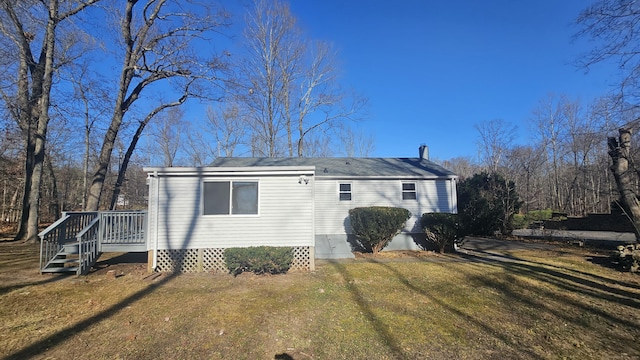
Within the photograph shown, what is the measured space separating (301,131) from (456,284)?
19.2 meters

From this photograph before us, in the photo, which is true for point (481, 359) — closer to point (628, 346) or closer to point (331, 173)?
point (628, 346)

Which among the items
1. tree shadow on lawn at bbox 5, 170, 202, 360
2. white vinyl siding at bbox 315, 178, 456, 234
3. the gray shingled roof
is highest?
the gray shingled roof

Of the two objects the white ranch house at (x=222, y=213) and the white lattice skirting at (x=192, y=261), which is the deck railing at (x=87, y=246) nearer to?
the white ranch house at (x=222, y=213)

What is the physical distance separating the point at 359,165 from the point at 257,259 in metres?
8.06

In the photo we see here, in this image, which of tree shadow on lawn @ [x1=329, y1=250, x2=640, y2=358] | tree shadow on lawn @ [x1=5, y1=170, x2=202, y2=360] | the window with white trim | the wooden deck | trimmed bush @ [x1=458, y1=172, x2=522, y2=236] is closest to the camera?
tree shadow on lawn @ [x1=5, y1=170, x2=202, y2=360]

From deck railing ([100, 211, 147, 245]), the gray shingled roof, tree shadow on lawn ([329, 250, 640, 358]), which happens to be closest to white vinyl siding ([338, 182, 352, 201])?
the gray shingled roof

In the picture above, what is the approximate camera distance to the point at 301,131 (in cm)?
2481

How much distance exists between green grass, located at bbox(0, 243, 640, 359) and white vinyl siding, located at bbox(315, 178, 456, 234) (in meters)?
4.28

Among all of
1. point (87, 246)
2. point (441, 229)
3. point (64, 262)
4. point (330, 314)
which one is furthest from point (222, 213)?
point (441, 229)

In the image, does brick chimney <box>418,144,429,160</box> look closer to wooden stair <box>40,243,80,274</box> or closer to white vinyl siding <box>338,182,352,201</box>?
white vinyl siding <box>338,182,352,201</box>

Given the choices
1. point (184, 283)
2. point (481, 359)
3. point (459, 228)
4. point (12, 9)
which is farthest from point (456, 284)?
point (12, 9)

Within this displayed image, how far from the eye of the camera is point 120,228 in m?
8.95

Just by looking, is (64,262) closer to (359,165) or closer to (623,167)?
(359,165)

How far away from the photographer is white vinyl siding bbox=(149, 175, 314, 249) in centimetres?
862
